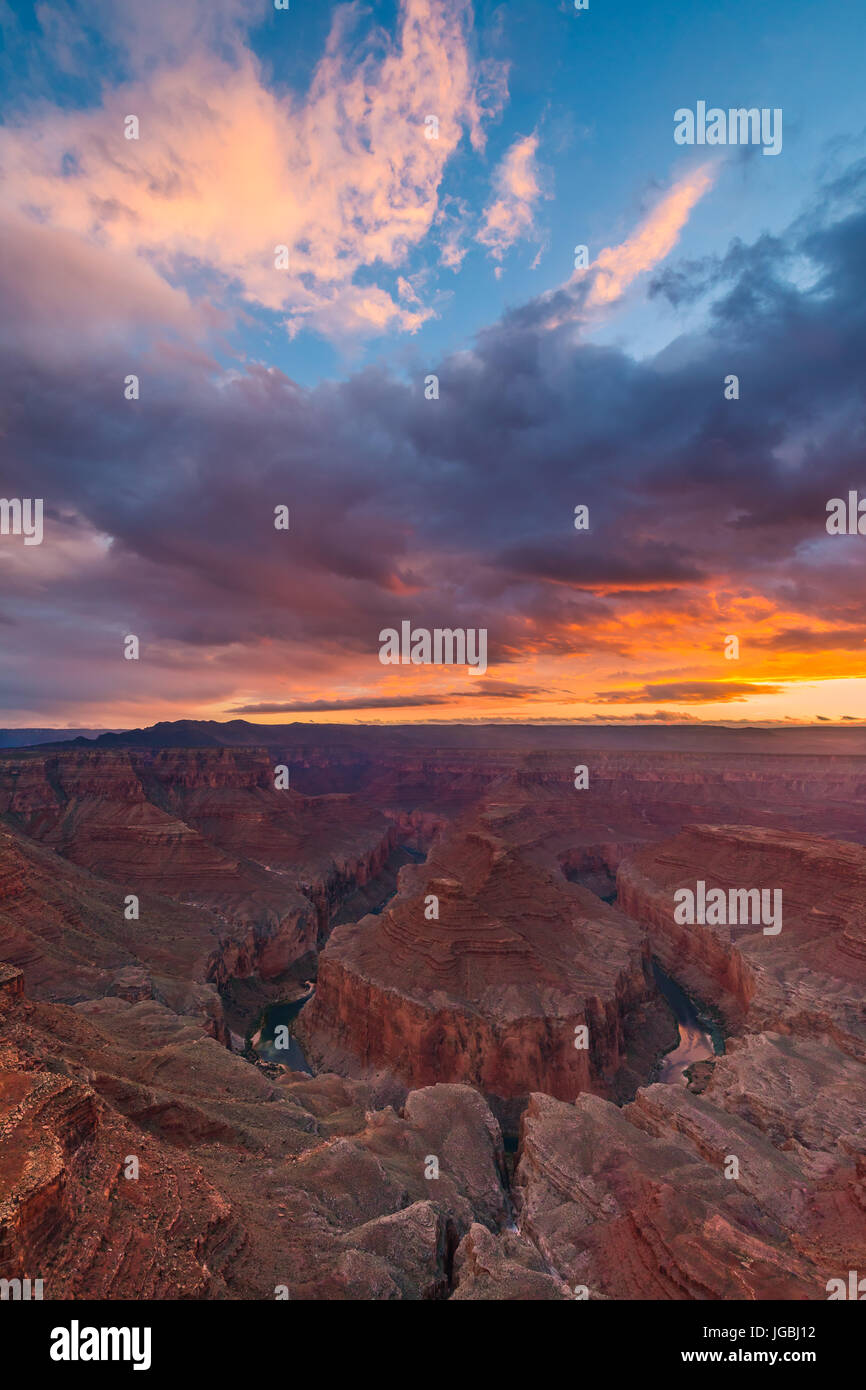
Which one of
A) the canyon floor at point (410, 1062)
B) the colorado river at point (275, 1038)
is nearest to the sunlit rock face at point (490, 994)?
the canyon floor at point (410, 1062)

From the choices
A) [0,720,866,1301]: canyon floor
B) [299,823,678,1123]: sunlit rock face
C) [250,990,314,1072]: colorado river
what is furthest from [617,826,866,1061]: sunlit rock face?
[250,990,314,1072]: colorado river

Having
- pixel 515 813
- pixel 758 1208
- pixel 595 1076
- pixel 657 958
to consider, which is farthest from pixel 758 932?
pixel 515 813

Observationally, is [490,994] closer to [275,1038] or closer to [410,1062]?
[410,1062]

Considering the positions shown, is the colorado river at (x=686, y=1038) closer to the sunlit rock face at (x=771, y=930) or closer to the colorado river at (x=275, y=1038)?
the sunlit rock face at (x=771, y=930)

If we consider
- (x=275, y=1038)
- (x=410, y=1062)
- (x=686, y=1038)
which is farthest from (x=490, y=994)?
(x=686, y=1038)

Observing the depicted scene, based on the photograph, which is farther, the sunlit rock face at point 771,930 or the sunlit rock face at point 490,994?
the sunlit rock face at point 771,930

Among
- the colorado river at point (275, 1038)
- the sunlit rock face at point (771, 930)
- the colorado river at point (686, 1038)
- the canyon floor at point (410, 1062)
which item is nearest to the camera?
the canyon floor at point (410, 1062)
